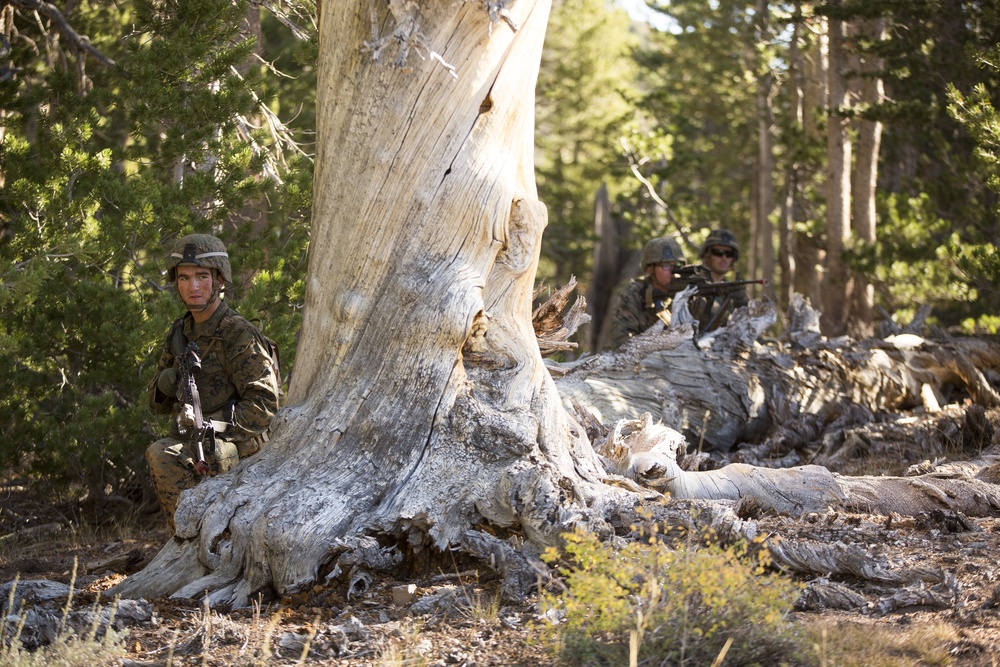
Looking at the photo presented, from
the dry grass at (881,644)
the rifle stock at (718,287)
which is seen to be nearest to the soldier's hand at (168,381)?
the dry grass at (881,644)

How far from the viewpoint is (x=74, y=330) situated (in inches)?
255

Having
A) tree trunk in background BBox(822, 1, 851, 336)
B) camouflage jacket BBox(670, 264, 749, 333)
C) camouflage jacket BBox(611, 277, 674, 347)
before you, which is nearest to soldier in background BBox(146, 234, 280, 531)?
camouflage jacket BBox(670, 264, 749, 333)

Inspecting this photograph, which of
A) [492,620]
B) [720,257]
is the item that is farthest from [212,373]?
[720,257]

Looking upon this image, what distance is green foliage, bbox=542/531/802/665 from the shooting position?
3.36 m

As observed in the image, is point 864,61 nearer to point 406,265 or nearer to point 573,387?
point 573,387

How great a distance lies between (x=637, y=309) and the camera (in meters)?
9.66

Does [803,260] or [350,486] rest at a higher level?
[803,260]

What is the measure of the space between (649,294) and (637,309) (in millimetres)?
189

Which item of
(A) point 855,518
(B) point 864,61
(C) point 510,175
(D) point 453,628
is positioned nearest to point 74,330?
(C) point 510,175

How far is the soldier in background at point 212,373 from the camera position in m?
5.44

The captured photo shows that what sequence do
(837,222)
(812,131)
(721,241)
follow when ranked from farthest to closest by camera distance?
(812,131), (837,222), (721,241)

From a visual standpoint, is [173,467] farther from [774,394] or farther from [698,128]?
[698,128]

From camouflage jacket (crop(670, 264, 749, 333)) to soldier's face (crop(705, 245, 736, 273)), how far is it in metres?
0.58

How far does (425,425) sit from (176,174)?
11.3 ft
